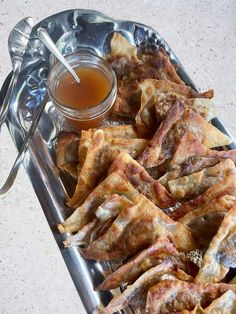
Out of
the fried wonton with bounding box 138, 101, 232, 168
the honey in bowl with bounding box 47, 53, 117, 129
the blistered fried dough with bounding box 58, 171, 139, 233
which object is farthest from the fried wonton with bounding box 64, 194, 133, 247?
the honey in bowl with bounding box 47, 53, 117, 129

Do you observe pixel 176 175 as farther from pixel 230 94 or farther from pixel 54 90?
pixel 230 94

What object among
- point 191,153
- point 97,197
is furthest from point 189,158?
point 97,197

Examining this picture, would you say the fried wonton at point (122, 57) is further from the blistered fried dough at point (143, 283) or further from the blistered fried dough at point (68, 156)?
the blistered fried dough at point (143, 283)

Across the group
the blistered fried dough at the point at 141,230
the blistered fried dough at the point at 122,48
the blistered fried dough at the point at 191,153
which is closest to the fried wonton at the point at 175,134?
the blistered fried dough at the point at 191,153

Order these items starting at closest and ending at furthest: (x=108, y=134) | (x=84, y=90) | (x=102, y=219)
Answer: (x=102, y=219), (x=108, y=134), (x=84, y=90)

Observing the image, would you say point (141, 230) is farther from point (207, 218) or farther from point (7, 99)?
point (7, 99)
